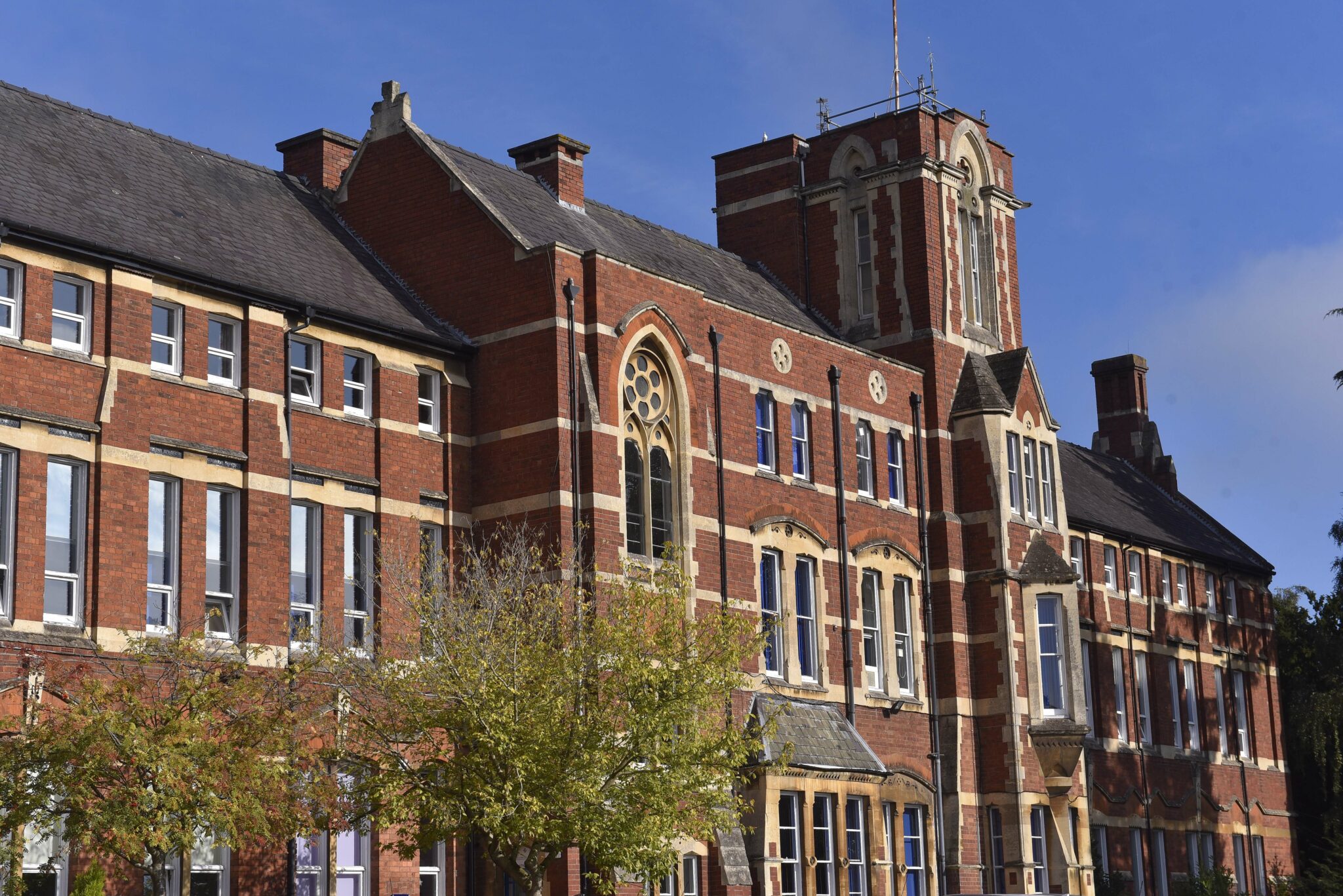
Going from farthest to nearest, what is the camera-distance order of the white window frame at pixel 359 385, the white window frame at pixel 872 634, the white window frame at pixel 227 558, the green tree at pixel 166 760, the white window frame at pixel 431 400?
1. the white window frame at pixel 872 634
2. the white window frame at pixel 431 400
3. the white window frame at pixel 359 385
4. the white window frame at pixel 227 558
5. the green tree at pixel 166 760

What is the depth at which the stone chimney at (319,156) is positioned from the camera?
39.4 metres

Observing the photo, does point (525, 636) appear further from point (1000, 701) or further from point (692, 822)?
point (1000, 701)

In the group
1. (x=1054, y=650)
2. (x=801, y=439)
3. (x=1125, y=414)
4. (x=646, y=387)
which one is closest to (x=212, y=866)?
(x=646, y=387)

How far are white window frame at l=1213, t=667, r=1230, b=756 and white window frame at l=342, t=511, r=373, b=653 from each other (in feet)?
104

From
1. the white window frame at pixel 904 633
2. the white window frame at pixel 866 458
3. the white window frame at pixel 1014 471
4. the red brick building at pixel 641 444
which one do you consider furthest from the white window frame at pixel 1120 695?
the white window frame at pixel 866 458

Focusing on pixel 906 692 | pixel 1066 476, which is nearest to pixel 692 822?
pixel 906 692

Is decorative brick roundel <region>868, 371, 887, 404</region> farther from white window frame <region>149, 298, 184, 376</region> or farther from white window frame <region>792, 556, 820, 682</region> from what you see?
white window frame <region>149, 298, 184, 376</region>

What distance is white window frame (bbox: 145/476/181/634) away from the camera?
2886 cm

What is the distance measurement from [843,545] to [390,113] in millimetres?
12778

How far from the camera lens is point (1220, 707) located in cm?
5644

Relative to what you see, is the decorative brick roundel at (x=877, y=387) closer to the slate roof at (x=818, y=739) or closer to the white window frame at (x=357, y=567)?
the slate roof at (x=818, y=739)

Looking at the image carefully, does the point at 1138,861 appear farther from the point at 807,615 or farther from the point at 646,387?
the point at 646,387

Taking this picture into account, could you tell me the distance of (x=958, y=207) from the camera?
46500 millimetres

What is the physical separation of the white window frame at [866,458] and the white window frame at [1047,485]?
5297 millimetres
